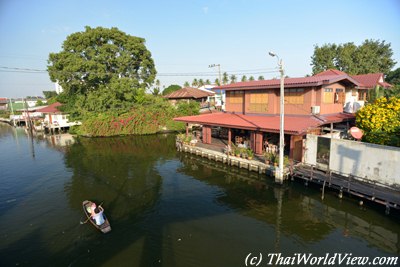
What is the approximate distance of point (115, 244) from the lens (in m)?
12.4

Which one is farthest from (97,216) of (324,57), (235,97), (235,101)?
(324,57)

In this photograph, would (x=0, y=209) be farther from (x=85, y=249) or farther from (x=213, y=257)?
(x=213, y=257)

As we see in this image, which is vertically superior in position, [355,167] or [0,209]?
[355,167]

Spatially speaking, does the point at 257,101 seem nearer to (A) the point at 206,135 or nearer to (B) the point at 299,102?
(B) the point at 299,102

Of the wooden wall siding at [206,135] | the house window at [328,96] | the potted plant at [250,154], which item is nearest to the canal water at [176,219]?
the potted plant at [250,154]

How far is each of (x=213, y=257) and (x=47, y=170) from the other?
21.9 m

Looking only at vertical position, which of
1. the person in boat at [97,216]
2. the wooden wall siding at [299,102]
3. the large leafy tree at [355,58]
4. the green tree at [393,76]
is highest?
the large leafy tree at [355,58]

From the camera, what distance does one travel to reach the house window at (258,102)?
2551cm

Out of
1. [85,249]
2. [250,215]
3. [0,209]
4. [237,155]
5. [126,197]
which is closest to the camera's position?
[85,249]

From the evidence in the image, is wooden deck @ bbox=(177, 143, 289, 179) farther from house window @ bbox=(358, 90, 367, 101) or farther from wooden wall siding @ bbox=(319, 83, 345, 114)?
house window @ bbox=(358, 90, 367, 101)

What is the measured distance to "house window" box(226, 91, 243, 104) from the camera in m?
28.5

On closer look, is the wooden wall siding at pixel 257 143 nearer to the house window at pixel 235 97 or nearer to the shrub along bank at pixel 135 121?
the house window at pixel 235 97

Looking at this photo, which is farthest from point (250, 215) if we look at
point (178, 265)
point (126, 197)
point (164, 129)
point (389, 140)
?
point (164, 129)

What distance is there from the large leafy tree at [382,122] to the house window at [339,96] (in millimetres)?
5806
